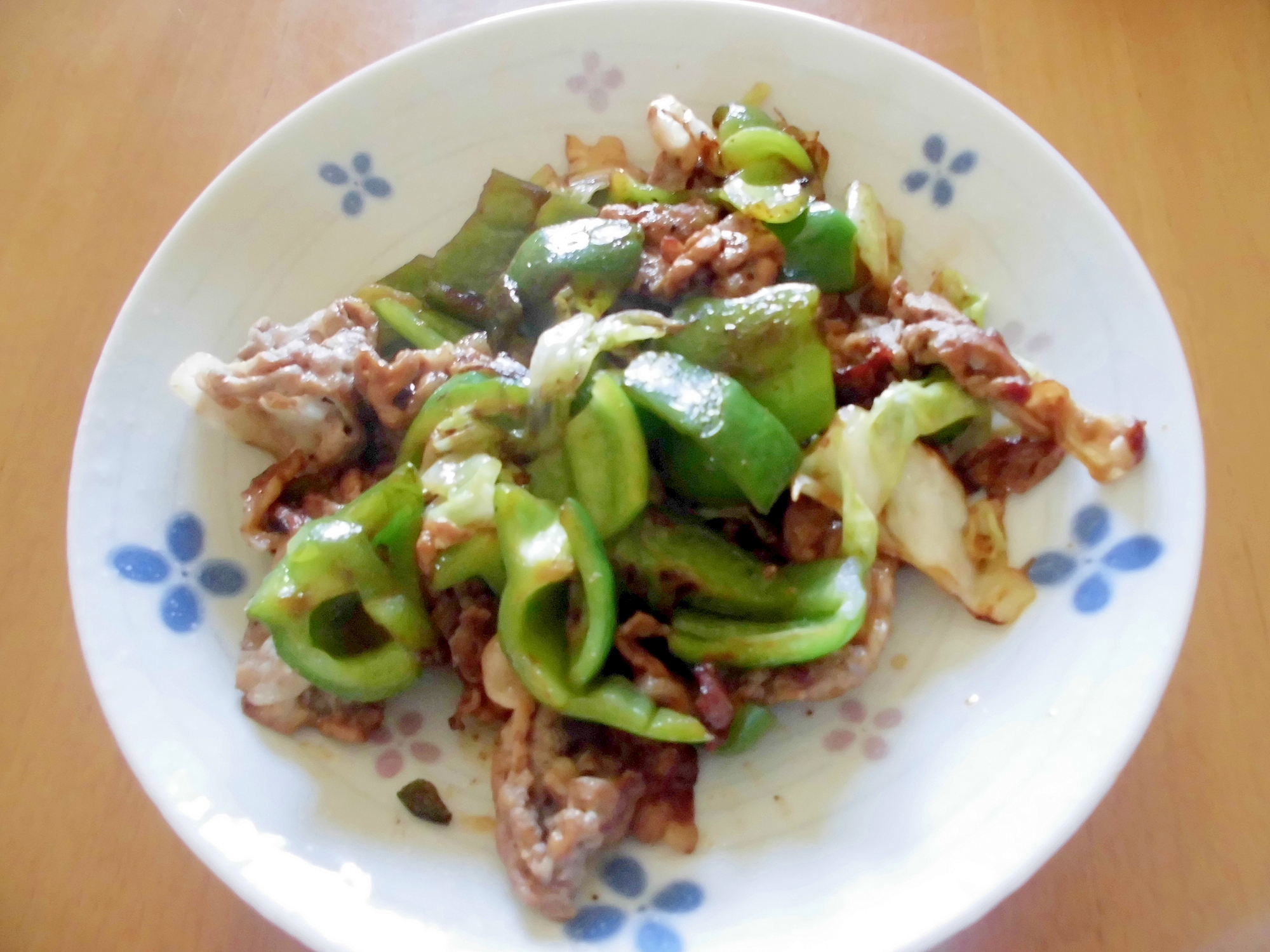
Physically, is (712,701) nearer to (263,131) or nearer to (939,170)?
(939,170)

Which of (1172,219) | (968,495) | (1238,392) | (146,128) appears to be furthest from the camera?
(146,128)

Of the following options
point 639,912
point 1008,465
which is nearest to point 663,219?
point 1008,465

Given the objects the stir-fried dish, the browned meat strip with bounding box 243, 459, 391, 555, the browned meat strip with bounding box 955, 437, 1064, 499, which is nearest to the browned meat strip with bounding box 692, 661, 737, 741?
the stir-fried dish

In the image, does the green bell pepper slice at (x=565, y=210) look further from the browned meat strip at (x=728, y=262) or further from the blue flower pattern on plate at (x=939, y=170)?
the blue flower pattern on plate at (x=939, y=170)

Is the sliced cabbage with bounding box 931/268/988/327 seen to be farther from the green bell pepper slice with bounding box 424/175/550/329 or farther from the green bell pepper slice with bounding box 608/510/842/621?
the green bell pepper slice with bounding box 424/175/550/329

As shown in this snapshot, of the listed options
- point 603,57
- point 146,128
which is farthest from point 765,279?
point 146,128

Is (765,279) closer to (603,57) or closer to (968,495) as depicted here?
(968,495)
